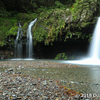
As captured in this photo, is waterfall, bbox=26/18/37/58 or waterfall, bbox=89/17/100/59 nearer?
waterfall, bbox=89/17/100/59

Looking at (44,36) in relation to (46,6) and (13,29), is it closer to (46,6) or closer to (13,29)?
(13,29)

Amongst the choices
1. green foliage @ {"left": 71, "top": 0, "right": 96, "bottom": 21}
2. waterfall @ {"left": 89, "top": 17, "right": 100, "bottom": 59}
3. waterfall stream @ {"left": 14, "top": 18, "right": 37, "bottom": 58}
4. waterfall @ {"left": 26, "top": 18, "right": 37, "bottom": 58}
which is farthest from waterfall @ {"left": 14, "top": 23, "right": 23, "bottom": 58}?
waterfall @ {"left": 89, "top": 17, "right": 100, "bottom": 59}

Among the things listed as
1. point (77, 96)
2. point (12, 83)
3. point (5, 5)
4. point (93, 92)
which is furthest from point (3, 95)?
point (5, 5)

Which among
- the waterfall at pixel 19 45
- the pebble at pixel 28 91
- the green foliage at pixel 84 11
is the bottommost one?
the pebble at pixel 28 91

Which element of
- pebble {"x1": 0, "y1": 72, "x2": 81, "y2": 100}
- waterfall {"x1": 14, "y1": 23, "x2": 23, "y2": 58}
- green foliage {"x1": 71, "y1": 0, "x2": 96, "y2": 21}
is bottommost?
pebble {"x1": 0, "y1": 72, "x2": 81, "y2": 100}

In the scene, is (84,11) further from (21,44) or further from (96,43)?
(21,44)

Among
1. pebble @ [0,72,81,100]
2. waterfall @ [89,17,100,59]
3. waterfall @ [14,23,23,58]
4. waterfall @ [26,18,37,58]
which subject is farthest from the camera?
waterfall @ [14,23,23,58]

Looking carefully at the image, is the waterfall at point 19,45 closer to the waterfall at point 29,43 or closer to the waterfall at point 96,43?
the waterfall at point 29,43

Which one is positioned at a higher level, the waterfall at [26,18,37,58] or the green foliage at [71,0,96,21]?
the green foliage at [71,0,96,21]

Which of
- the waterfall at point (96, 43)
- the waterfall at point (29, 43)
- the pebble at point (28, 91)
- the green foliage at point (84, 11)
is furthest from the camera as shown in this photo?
the waterfall at point (29, 43)

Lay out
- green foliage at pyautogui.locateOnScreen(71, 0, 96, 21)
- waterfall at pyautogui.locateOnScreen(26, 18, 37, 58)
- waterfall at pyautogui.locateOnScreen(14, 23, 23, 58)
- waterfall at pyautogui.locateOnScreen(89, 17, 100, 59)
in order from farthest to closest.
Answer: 1. waterfall at pyautogui.locateOnScreen(14, 23, 23, 58)
2. waterfall at pyautogui.locateOnScreen(26, 18, 37, 58)
3. waterfall at pyautogui.locateOnScreen(89, 17, 100, 59)
4. green foliage at pyautogui.locateOnScreen(71, 0, 96, 21)

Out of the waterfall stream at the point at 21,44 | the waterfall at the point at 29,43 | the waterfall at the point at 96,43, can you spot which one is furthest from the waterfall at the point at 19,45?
the waterfall at the point at 96,43

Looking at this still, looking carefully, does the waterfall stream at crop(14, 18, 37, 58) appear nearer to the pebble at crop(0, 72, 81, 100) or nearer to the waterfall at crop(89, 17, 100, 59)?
the waterfall at crop(89, 17, 100, 59)

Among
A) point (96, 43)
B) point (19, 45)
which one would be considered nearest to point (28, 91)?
point (96, 43)
